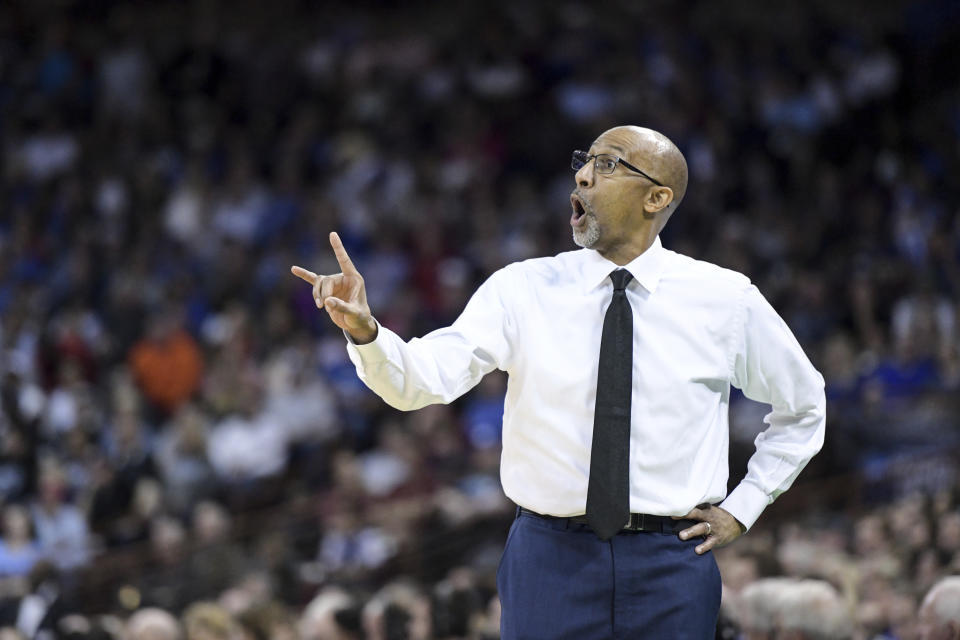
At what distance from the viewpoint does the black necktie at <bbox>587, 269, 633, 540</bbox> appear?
2.88 m

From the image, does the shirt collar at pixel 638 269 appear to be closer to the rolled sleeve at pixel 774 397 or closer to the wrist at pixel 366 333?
the rolled sleeve at pixel 774 397

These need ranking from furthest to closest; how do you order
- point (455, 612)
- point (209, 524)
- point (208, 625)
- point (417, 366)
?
point (209, 524) < point (208, 625) < point (455, 612) < point (417, 366)

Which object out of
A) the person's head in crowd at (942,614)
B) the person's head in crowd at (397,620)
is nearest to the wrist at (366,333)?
the person's head in crowd at (942,614)

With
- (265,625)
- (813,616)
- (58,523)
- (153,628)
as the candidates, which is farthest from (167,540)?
(813,616)

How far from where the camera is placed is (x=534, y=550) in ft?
9.75

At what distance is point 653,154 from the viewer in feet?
10.3

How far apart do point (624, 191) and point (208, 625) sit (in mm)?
3251

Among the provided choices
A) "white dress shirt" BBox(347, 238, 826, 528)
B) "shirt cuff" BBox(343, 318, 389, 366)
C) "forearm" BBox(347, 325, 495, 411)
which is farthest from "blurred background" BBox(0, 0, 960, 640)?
"shirt cuff" BBox(343, 318, 389, 366)

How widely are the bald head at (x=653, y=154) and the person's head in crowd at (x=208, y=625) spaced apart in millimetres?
3215

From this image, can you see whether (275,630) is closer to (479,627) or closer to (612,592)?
(479,627)

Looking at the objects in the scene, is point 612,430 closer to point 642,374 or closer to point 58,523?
point 642,374

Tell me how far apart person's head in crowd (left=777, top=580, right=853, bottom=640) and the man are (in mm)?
963

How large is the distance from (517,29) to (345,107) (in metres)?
1.72

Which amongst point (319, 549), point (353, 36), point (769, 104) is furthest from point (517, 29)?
point (319, 549)
